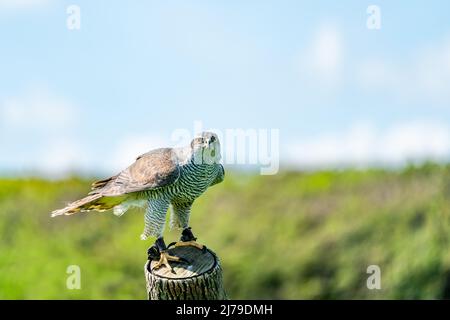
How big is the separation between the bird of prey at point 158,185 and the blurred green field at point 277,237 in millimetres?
6198

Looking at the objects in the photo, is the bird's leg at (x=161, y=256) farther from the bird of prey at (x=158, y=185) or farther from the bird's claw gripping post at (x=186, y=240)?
the bird's claw gripping post at (x=186, y=240)

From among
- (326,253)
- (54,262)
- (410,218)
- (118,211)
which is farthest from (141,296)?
(118,211)

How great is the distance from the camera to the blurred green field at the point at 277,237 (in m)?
12.1

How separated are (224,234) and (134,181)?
783 centimetres

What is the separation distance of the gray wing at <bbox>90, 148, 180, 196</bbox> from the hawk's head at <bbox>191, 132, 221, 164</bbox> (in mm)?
197

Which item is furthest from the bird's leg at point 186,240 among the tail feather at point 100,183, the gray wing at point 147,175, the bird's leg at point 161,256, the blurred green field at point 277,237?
the blurred green field at point 277,237

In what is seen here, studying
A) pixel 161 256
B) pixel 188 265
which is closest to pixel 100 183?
pixel 161 256

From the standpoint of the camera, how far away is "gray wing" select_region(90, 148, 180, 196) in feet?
17.2

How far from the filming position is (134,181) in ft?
17.4

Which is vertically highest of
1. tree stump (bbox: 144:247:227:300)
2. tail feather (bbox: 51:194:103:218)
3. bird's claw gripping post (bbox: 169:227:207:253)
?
tail feather (bbox: 51:194:103:218)

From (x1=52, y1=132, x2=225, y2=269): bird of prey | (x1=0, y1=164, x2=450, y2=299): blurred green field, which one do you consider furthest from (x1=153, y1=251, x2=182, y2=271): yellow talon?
(x1=0, y1=164, x2=450, y2=299): blurred green field

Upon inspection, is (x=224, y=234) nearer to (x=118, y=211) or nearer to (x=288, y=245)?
(x=288, y=245)

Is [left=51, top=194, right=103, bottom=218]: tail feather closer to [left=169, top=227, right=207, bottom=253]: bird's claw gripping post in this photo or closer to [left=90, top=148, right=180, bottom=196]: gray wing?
[left=90, top=148, right=180, bottom=196]: gray wing

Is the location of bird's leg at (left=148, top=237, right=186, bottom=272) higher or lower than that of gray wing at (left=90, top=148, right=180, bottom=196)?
lower
